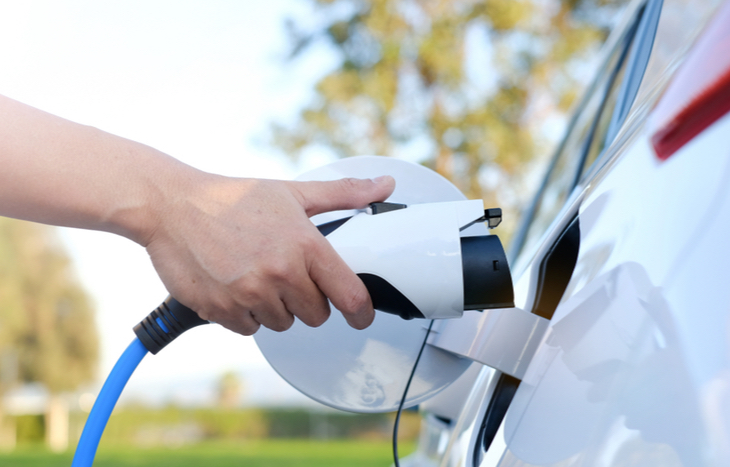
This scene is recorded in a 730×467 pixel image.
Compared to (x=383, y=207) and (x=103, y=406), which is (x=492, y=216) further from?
(x=103, y=406)

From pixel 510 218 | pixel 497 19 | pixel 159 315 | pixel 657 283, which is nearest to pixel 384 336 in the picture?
pixel 159 315

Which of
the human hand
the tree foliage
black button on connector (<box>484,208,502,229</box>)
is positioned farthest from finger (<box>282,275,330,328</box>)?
the tree foliage

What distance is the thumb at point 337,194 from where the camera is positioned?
94cm

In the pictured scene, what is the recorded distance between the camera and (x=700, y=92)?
48 centimetres

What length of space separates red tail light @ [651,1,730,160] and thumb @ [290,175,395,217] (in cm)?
48

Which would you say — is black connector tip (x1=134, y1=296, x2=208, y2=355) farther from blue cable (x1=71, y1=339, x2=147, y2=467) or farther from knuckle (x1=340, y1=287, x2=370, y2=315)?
knuckle (x1=340, y1=287, x2=370, y2=315)

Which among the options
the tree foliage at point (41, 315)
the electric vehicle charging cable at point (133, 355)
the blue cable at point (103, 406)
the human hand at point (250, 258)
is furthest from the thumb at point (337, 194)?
the tree foliage at point (41, 315)

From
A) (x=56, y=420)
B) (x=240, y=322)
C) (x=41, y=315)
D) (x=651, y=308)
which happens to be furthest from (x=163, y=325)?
(x=41, y=315)

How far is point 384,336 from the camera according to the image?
0.99 m

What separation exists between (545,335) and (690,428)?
30 centimetres

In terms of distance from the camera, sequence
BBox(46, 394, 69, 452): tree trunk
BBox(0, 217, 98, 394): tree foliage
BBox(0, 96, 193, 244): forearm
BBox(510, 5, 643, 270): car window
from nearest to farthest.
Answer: BBox(0, 96, 193, 244): forearm
BBox(510, 5, 643, 270): car window
BBox(46, 394, 69, 452): tree trunk
BBox(0, 217, 98, 394): tree foliage

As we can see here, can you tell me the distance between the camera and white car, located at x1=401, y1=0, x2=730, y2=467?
1.45ft

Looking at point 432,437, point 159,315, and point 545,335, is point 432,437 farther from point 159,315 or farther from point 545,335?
point 545,335

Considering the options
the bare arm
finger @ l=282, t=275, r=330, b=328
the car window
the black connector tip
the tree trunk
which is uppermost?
the car window
